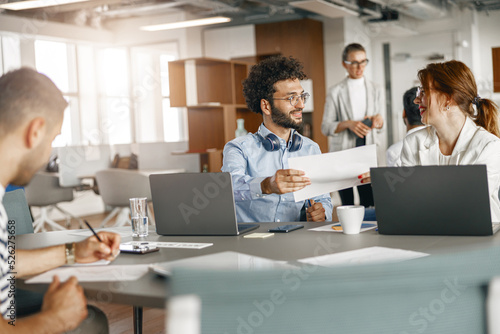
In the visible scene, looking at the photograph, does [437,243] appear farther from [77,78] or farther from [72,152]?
[77,78]

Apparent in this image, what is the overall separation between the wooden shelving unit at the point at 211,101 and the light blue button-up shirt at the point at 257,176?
3408mm

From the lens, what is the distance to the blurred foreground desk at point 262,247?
1214 mm

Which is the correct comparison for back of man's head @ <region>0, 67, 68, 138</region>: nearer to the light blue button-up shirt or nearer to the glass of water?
the glass of water

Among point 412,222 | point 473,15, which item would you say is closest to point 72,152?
point 412,222

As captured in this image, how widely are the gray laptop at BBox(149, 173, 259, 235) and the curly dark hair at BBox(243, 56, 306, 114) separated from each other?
97 cm

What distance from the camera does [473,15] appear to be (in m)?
8.66

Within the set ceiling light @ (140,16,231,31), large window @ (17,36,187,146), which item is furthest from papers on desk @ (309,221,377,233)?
large window @ (17,36,187,146)

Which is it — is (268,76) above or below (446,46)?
below

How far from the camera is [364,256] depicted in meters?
1.44

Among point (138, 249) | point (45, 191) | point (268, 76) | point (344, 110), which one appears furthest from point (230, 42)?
point (138, 249)

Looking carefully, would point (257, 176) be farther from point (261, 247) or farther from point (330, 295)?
point (330, 295)

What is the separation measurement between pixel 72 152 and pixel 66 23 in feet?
11.0

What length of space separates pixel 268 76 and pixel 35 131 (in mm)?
1754

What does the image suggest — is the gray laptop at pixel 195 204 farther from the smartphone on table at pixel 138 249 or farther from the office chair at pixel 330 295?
the office chair at pixel 330 295
